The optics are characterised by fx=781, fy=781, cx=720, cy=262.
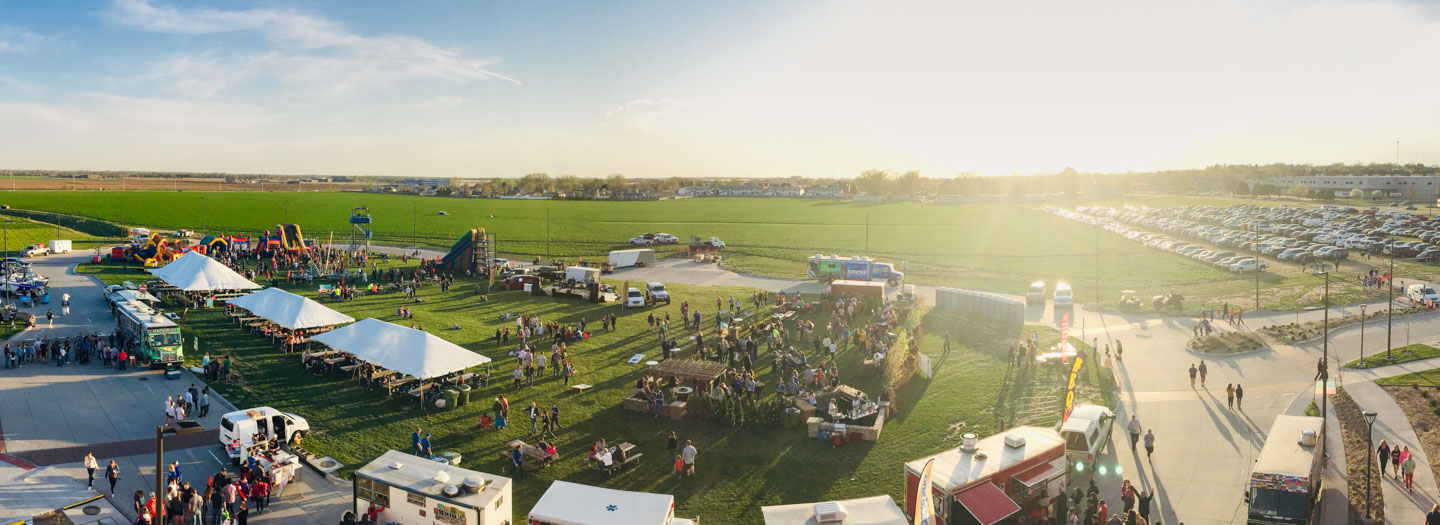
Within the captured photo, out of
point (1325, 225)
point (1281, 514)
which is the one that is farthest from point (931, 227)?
point (1281, 514)

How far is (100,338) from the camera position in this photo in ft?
101

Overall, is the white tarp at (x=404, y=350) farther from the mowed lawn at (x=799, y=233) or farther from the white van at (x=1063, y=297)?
the mowed lawn at (x=799, y=233)

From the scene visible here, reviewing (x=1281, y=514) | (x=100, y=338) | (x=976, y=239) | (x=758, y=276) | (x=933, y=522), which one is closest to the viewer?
(x=933, y=522)

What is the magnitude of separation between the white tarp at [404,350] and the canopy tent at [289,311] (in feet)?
14.1

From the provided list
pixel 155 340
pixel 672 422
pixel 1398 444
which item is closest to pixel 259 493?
pixel 672 422

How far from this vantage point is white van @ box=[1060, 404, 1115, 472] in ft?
64.0

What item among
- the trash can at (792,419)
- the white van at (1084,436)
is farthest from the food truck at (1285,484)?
the trash can at (792,419)

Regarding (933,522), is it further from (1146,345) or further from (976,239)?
(976,239)

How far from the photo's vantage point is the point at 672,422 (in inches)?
923

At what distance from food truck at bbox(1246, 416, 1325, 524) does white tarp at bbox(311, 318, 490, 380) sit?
70.4 ft

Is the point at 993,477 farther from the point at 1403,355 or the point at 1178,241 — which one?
the point at 1178,241

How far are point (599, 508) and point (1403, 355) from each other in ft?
116

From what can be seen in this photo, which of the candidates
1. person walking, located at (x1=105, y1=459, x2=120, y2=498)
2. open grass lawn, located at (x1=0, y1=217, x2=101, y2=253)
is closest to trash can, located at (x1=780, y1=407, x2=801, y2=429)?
person walking, located at (x1=105, y1=459, x2=120, y2=498)

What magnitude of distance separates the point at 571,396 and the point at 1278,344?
30.6 metres
